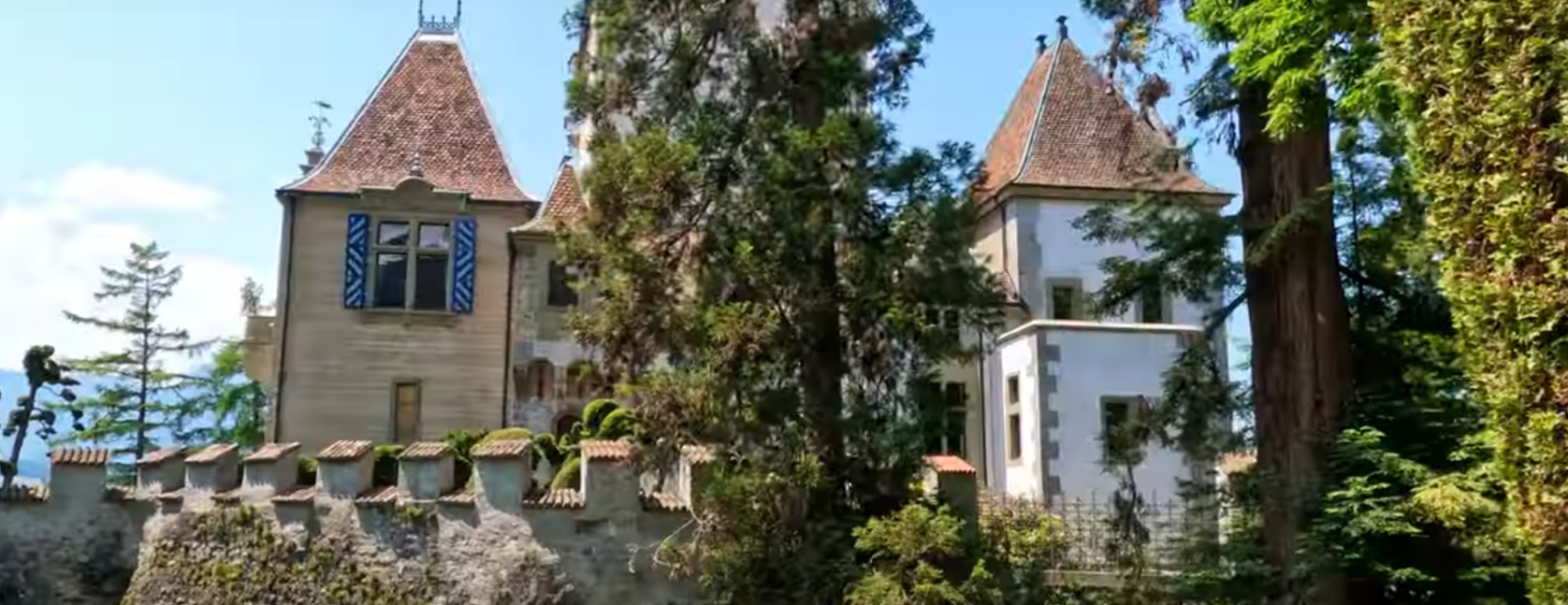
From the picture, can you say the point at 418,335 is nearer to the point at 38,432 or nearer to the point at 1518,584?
the point at 38,432

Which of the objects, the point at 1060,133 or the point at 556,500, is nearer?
the point at 556,500

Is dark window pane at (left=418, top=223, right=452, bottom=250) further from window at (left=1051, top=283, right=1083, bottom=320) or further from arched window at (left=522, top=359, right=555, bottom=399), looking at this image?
window at (left=1051, top=283, right=1083, bottom=320)

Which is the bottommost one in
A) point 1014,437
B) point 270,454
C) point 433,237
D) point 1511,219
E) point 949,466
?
point 949,466

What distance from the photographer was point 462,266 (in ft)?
73.3

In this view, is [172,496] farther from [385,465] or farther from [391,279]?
[391,279]

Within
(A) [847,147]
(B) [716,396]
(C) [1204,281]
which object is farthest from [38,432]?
(C) [1204,281]

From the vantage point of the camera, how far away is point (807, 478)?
1052 centimetres

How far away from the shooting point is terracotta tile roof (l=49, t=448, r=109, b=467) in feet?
44.1

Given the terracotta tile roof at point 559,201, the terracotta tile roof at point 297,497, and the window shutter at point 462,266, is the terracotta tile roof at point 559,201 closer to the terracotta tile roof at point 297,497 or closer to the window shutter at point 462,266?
the window shutter at point 462,266

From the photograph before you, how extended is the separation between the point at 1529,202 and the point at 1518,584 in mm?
3122

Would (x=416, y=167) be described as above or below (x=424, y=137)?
below

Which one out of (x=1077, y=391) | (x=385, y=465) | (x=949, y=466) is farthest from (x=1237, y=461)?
(x=385, y=465)

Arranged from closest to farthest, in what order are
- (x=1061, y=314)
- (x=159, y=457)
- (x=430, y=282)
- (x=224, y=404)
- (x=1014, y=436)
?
(x=159, y=457) → (x=1014, y=436) → (x=430, y=282) → (x=1061, y=314) → (x=224, y=404)

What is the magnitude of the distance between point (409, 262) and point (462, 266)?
88 centimetres
